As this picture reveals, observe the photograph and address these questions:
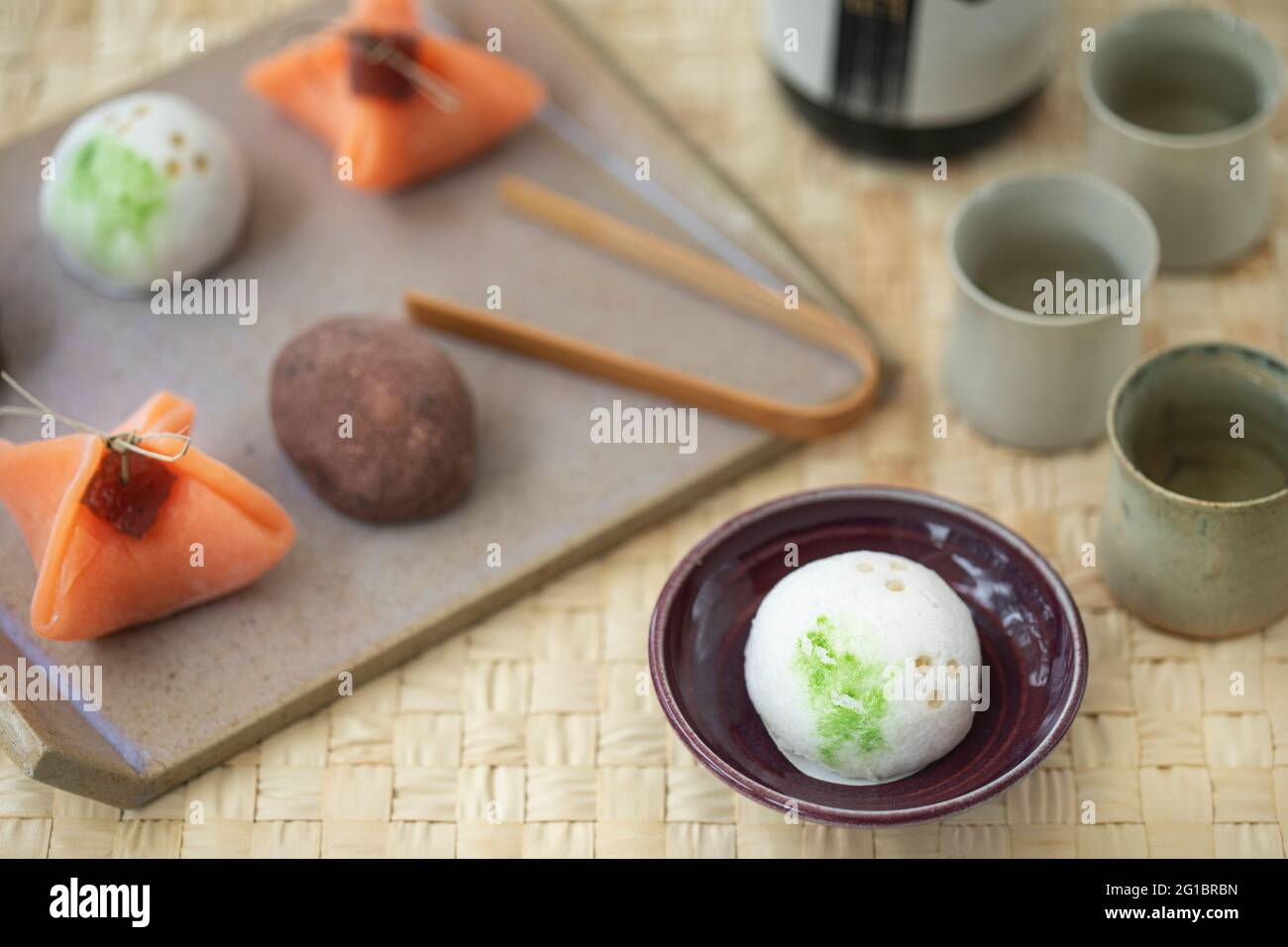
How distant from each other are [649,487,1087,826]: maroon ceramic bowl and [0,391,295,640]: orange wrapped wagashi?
0.82ft

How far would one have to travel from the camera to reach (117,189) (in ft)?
3.40

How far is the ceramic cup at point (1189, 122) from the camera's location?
1.03 metres

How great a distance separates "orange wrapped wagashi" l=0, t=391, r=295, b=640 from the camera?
0.88 metres

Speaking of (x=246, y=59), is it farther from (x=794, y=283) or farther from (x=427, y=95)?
(x=794, y=283)

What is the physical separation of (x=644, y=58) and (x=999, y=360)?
0.44 meters

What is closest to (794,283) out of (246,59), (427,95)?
(427,95)

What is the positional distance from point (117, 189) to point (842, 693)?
0.58m

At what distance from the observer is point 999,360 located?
0.97 metres

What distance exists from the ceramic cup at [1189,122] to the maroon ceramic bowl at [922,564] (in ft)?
1.02
